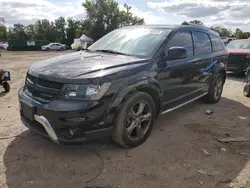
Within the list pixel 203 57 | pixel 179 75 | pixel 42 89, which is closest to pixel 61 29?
pixel 203 57

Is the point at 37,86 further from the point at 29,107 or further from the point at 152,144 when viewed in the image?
the point at 152,144

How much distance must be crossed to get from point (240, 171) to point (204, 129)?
1.32 m

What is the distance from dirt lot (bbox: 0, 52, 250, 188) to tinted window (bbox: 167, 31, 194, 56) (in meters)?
1.49

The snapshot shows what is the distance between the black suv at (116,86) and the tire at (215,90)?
994 millimetres

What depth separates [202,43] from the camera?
4.98 metres

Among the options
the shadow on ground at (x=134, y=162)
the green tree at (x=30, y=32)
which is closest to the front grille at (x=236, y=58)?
the shadow on ground at (x=134, y=162)

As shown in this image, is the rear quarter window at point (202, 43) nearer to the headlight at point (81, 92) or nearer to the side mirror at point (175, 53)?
the side mirror at point (175, 53)

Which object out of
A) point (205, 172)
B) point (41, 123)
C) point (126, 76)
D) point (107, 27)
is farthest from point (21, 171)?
point (107, 27)

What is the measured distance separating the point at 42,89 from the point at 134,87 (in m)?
1.22

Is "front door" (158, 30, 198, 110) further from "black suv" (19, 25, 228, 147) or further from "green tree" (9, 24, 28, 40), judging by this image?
"green tree" (9, 24, 28, 40)

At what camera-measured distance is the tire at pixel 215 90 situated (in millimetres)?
5559

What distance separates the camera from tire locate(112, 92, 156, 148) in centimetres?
313

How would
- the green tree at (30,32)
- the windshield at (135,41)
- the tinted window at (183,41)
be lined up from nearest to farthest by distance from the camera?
the windshield at (135,41)
the tinted window at (183,41)
the green tree at (30,32)

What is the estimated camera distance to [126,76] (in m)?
3.11
